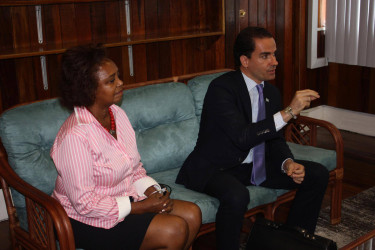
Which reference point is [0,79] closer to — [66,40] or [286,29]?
[66,40]

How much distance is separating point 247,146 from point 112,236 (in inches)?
30.6

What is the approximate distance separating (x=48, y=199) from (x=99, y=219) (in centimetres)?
21

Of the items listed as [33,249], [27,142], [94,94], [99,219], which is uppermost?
[94,94]

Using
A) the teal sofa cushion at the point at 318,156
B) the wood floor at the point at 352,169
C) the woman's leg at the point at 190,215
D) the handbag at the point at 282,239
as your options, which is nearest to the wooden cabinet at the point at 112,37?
the wood floor at the point at 352,169

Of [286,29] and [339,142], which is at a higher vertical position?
[286,29]

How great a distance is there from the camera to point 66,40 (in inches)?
138

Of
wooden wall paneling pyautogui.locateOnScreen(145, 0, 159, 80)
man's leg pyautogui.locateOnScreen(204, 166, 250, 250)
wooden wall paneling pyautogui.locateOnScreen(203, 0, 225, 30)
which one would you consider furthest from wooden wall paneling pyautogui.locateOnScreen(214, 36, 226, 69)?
man's leg pyautogui.locateOnScreen(204, 166, 250, 250)

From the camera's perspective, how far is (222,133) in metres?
2.54

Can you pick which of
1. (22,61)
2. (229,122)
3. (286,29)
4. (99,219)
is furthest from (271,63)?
(286,29)

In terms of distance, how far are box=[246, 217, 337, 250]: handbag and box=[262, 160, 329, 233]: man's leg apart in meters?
0.47

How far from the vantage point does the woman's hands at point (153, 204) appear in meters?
2.12

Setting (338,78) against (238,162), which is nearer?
(238,162)

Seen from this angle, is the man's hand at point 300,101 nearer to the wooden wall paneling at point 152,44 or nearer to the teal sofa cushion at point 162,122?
the teal sofa cushion at point 162,122

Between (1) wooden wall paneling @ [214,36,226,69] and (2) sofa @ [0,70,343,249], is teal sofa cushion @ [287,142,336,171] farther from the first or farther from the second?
(1) wooden wall paneling @ [214,36,226,69]
